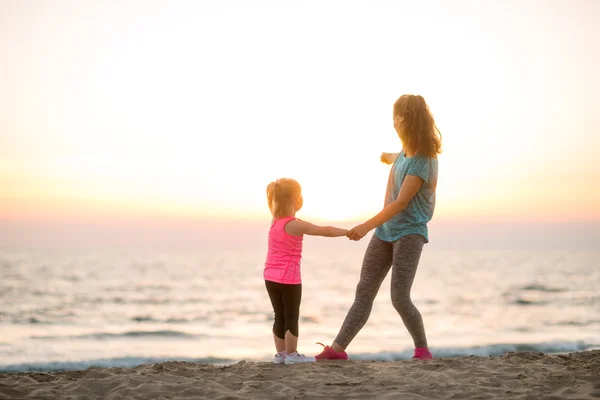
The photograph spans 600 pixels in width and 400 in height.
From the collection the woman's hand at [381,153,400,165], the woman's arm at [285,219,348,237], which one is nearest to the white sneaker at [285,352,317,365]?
the woman's arm at [285,219,348,237]

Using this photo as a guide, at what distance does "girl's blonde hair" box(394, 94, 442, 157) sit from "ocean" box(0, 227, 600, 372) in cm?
475

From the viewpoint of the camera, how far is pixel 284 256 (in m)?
5.24

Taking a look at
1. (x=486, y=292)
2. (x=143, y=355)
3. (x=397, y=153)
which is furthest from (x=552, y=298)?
(x=397, y=153)

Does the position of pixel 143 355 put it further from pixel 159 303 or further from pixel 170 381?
pixel 159 303

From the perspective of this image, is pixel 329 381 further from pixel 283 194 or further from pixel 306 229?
pixel 283 194

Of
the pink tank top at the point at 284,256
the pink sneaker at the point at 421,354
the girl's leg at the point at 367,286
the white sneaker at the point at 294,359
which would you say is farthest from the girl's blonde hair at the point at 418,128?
the white sneaker at the point at 294,359

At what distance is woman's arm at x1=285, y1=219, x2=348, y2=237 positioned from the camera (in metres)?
5.14

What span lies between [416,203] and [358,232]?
0.54 meters

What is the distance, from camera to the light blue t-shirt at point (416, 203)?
5.11 meters

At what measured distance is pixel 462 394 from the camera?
13.1ft

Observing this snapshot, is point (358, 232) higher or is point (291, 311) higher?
point (358, 232)

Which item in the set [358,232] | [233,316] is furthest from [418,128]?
[233,316]

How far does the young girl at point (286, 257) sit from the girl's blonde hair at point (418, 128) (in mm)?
952

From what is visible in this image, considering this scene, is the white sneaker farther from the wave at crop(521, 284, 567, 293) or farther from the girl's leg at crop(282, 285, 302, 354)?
the wave at crop(521, 284, 567, 293)
